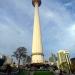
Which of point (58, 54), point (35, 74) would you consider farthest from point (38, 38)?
point (35, 74)

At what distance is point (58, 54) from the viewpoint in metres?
135

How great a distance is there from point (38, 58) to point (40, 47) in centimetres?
681

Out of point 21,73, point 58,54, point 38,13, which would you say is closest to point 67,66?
point 38,13

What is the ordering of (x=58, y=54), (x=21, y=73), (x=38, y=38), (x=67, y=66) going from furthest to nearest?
(x=58, y=54) → (x=38, y=38) → (x=67, y=66) → (x=21, y=73)

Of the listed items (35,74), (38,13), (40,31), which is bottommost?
(35,74)

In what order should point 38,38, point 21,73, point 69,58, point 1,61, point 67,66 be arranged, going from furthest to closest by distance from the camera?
point 69,58 < point 38,38 < point 67,66 < point 1,61 < point 21,73

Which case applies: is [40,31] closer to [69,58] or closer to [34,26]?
[34,26]

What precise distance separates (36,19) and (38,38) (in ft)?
33.2

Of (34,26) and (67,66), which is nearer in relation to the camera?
(67,66)

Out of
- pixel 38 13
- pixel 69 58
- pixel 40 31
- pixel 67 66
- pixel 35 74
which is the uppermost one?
pixel 38 13

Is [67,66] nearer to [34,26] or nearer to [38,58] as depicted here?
[38,58]

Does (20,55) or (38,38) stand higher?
(38,38)

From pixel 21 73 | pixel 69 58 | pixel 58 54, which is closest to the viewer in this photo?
pixel 21 73

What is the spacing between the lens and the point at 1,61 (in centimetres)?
7200
